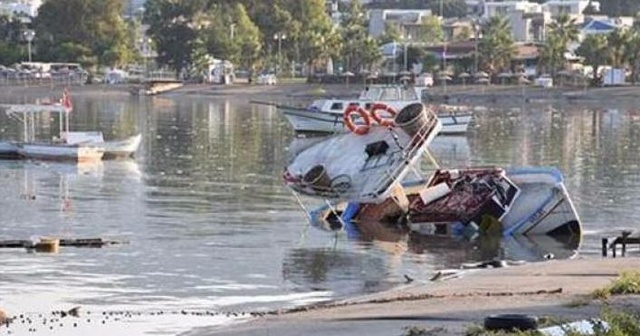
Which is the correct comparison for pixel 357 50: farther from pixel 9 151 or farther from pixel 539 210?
pixel 539 210

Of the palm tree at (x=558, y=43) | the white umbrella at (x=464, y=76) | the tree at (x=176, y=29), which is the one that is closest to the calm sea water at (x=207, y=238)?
the white umbrella at (x=464, y=76)

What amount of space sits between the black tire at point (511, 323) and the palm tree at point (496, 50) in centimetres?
14743

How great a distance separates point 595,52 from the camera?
158 m

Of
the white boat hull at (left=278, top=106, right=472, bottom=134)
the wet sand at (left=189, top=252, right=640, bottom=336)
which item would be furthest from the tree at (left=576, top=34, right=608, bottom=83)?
the wet sand at (left=189, top=252, right=640, bottom=336)

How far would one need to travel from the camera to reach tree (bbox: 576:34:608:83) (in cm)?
15775

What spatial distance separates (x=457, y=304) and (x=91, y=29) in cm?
15601

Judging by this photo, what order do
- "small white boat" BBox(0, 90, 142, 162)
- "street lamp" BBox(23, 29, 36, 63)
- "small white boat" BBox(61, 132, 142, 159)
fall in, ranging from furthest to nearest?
"street lamp" BBox(23, 29, 36, 63) → "small white boat" BBox(61, 132, 142, 159) → "small white boat" BBox(0, 90, 142, 162)

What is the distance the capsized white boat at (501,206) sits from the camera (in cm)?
4081

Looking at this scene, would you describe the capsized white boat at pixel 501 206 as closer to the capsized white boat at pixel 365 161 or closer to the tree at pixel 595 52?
the capsized white boat at pixel 365 161

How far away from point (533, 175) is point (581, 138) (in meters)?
47.5

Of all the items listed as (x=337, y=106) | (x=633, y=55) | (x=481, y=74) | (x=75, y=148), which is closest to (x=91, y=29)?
(x=481, y=74)

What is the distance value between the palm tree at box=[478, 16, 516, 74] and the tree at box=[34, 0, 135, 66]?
3702 centimetres

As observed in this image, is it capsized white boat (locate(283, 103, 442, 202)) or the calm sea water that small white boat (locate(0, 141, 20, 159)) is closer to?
the calm sea water

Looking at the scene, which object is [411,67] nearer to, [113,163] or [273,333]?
[113,163]
